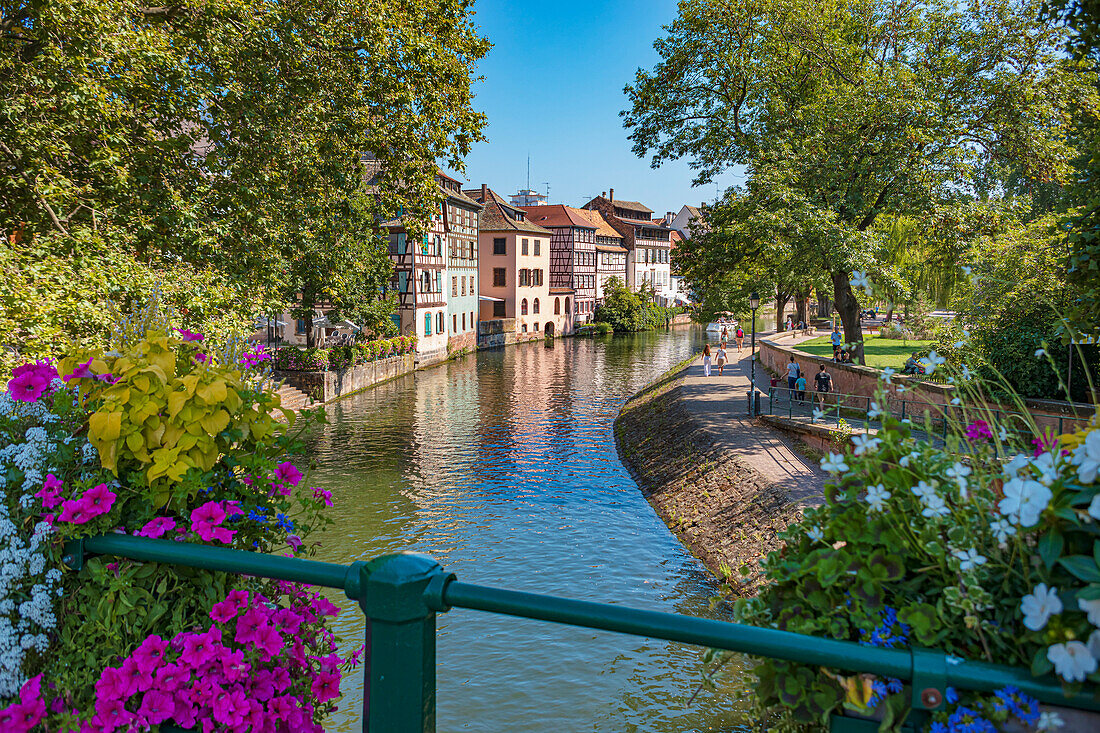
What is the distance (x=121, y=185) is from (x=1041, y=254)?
19043mm

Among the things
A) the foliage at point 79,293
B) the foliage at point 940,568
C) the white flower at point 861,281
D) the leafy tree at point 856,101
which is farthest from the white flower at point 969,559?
the leafy tree at point 856,101

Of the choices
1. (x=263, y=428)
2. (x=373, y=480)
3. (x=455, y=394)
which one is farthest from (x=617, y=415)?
(x=263, y=428)

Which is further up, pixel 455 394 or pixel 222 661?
pixel 222 661

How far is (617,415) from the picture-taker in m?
31.0

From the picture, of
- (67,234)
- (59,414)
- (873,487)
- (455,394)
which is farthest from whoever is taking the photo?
(455,394)

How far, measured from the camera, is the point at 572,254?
77.7m

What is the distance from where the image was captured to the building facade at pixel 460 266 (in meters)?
51.8

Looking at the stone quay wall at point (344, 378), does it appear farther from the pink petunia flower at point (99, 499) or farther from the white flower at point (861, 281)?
the white flower at point (861, 281)

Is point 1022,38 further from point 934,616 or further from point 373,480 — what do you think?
point 934,616

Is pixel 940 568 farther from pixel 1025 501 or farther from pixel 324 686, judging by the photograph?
pixel 324 686

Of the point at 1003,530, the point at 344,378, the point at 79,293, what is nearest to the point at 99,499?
the point at 1003,530

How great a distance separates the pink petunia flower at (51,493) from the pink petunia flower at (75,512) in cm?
5

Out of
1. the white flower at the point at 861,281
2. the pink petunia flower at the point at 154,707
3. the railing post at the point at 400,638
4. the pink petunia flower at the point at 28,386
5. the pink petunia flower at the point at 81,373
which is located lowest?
the pink petunia flower at the point at 154,707

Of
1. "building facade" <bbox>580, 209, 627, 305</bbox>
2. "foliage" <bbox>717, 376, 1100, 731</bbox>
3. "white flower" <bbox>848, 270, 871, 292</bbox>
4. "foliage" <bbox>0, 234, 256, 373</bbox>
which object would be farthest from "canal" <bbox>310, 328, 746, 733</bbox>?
"building facade" <bbox>580, 209, 627, 305</bbox>
